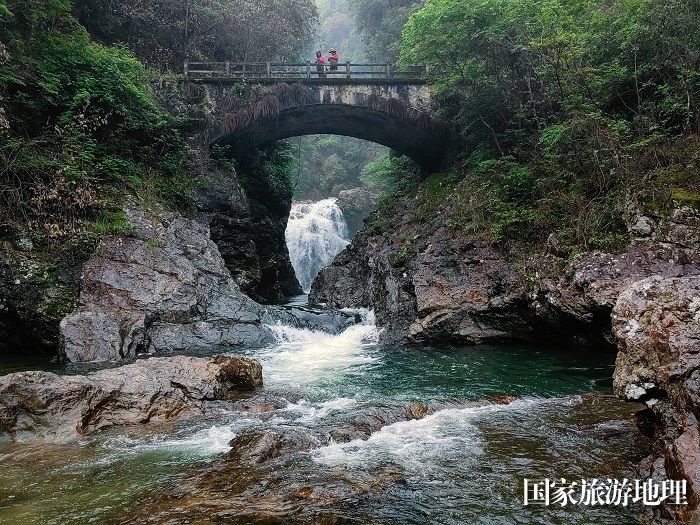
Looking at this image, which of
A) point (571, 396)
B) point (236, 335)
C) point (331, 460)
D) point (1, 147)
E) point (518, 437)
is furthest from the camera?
point (236, 335)

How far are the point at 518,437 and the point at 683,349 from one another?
222 cm

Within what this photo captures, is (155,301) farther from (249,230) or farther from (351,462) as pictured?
(351,462)

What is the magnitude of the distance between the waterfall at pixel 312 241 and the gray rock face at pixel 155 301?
13.8 metres

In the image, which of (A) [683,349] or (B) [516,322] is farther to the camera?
(B) [516,322]

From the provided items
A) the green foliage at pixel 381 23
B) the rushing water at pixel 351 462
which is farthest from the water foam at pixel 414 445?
the green foliage at pixel 381 23

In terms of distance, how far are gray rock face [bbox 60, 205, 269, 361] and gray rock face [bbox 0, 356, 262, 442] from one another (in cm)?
389

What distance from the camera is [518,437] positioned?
5.75 m

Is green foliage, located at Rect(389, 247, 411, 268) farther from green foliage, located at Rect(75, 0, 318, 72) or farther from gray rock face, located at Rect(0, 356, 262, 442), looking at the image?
green foliage, located at Rect(75, 0, 318, 72)

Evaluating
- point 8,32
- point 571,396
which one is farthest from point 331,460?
point 8,32

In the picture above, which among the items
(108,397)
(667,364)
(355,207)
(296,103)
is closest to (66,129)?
(296,103)

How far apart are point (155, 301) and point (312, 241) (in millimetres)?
17426

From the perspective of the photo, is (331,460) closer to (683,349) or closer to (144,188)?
(683,349)

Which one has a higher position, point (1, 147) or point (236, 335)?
point (1, 147)

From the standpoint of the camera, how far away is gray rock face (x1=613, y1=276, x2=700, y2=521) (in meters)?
3.79
